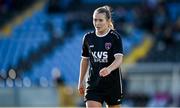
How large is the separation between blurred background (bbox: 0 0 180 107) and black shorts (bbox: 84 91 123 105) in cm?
1002

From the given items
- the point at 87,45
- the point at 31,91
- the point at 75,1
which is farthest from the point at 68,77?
the point at 87,45

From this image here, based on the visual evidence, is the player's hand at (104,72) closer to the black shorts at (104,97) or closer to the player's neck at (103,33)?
the black shorts at (104,97)

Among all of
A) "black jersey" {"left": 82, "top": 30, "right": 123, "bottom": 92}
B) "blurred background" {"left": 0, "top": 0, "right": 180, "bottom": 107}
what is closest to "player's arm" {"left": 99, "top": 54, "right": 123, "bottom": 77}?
"black jersey" {"left": 82, "top": 30, "right": 123, "bottom": 92}

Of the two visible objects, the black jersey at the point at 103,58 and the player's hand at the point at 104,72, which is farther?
the black jersey at the point at 103,58

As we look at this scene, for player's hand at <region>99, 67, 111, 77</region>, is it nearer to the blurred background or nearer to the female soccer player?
the female soccer player

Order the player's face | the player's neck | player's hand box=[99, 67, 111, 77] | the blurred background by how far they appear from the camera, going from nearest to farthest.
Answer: player's hand box=[99, 67, 111, 77]
the player's face
the player's neck
the blurred background

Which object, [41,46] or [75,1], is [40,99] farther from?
[75,1]

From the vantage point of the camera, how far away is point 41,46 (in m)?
26.6

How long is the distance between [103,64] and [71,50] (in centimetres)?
1542

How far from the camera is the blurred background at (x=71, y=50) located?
2116 cm

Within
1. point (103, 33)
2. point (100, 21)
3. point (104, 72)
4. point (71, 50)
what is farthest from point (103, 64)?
point (71, 50)

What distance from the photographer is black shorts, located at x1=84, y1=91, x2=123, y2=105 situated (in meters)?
10.5

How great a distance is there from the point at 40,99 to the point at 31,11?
1004 centimetres

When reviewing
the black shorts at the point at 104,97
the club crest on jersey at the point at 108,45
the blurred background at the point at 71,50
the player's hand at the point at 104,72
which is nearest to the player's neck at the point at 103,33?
the club crest on jersey at the point at 108,45
